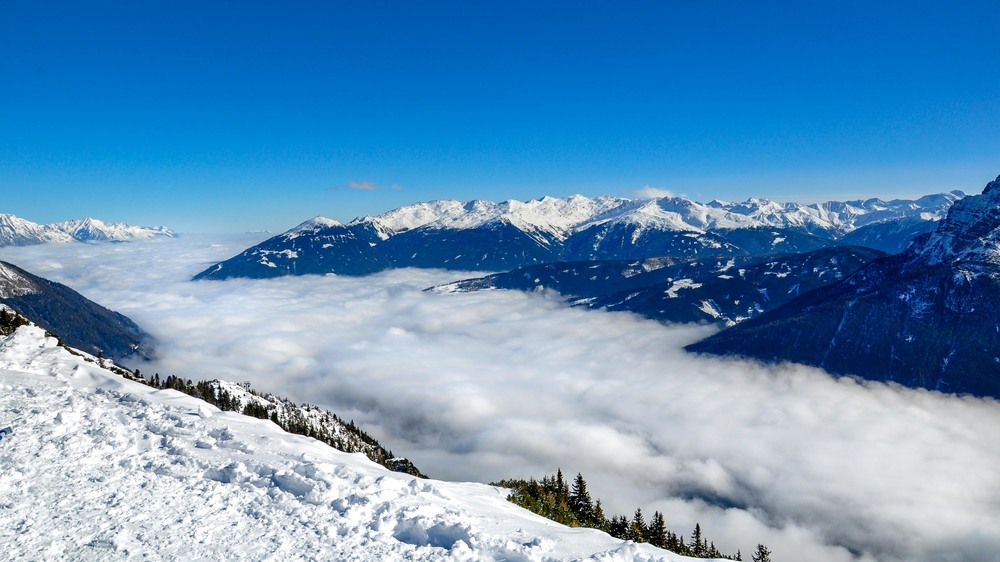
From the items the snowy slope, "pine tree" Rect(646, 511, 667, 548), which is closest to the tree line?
"pine tree" Rect(646, 511, 667, 548)

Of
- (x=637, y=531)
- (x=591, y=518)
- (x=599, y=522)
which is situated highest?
(x=637, y=531)

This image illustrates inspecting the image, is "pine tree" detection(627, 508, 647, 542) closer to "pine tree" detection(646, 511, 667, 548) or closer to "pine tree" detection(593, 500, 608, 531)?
"pine tree" detection(646, 511, 667, 548)

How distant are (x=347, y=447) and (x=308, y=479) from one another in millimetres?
118107

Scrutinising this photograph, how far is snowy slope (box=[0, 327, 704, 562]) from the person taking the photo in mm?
21719

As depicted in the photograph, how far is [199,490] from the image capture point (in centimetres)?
2714

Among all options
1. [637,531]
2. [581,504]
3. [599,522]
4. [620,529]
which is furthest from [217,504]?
[581,504]

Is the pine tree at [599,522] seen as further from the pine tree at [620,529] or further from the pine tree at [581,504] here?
the pine tree at [620,529]

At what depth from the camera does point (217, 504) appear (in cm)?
2564

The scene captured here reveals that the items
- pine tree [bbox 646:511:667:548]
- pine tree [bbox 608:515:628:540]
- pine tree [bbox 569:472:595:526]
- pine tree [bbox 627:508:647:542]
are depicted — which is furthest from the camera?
pine tree [bbox 569:472:595:526]

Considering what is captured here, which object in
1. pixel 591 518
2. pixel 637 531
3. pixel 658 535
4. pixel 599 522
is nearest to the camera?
pixel 637 531

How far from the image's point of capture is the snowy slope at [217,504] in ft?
71.3

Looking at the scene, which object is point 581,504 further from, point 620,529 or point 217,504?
point 217,504

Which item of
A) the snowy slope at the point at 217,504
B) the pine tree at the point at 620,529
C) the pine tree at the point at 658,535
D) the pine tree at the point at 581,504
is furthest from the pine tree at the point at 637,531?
Answer: the snowy slope at the point at 217,504

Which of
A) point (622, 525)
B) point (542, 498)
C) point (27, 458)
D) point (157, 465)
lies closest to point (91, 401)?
point (27, 458)
